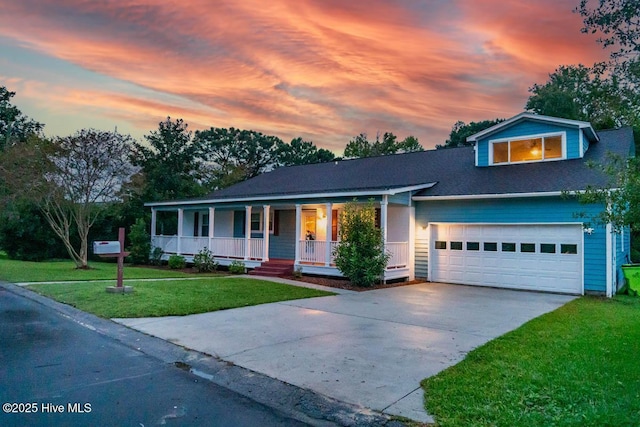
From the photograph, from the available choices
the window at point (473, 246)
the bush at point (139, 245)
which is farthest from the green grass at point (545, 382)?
the bush at point (139, 245)

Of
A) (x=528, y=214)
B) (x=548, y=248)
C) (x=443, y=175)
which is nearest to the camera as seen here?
(x=548, y=248)

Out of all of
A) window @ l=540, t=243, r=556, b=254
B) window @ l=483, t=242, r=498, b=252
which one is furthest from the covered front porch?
window @ l=540, t=243, r=556, b=254

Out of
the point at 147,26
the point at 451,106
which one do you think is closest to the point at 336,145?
the point at 451,106

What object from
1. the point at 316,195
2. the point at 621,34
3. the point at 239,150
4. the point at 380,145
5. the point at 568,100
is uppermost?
the point at 568,100

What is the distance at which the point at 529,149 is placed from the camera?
14.8 metres

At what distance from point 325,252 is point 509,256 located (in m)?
6.16

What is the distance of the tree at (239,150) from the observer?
4081cm

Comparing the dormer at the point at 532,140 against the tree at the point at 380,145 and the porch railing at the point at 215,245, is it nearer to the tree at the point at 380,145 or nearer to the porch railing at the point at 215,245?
the porch railing at the point at 215,245

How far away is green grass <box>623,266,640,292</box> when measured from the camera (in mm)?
12172

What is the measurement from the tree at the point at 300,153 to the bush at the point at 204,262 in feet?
88.2

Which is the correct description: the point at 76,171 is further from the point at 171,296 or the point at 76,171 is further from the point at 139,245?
the point at 171,296

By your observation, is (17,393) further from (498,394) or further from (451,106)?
(451,106)

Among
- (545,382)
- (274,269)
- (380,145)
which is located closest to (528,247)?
(274,269)

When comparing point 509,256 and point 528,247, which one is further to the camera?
point 509,256
